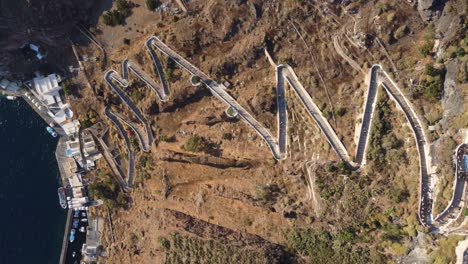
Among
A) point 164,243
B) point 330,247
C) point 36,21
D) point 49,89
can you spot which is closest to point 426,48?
point 330,247

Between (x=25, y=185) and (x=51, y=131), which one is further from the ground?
(x=51, y=131)

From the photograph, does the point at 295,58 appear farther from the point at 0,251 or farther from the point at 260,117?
the point at 0,251

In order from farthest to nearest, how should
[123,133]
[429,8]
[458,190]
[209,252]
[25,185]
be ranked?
[25,185]
[123,133]
[209,252]
[429,8]
[458,190]

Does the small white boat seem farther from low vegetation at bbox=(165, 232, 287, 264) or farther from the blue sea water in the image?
low vegetation at bbox=(165, 232, 287, 264)

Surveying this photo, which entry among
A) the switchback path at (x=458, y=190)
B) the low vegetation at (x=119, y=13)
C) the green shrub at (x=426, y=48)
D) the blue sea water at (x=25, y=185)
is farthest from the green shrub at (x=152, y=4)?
the switchback path at (x=458, y=190)

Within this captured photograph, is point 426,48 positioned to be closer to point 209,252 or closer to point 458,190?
point 458,190

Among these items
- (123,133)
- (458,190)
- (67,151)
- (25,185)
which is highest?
(123,133)

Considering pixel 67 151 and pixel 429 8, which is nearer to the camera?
pixel 429 8
